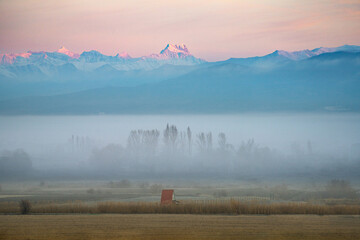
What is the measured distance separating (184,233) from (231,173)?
226 ft

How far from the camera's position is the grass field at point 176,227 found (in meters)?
20.5

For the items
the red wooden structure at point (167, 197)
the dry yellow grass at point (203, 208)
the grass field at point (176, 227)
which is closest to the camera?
the grass field at point (176, 227)

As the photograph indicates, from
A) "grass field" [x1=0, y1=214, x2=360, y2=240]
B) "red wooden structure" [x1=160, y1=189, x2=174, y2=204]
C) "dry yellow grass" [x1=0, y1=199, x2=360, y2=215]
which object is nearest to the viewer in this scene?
"grass field" [x1=0, y1=214, x2=360, y2=240]

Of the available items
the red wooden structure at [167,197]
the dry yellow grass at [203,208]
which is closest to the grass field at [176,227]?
the dry yellow grass at [203,208]

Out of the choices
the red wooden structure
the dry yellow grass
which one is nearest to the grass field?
the dry yellow grass

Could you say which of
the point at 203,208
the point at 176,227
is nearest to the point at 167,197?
the point at 203,208

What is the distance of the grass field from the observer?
20.5 meters

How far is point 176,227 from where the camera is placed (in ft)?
71.8

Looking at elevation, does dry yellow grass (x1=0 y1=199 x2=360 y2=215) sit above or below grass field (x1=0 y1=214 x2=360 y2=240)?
above

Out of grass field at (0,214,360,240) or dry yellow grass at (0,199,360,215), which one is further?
dry yellow grass at (0,199,360,215)

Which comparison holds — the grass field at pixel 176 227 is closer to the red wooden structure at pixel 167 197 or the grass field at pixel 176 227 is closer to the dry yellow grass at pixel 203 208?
the dry yellow grass at pixel 203 208

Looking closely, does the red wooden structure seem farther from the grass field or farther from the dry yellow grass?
the grass field

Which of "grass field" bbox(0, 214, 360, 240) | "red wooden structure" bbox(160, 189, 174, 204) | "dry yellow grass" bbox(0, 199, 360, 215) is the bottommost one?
"grass field" bbox(0, 214, 360, 240)

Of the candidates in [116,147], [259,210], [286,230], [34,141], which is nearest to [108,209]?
[259,210]
